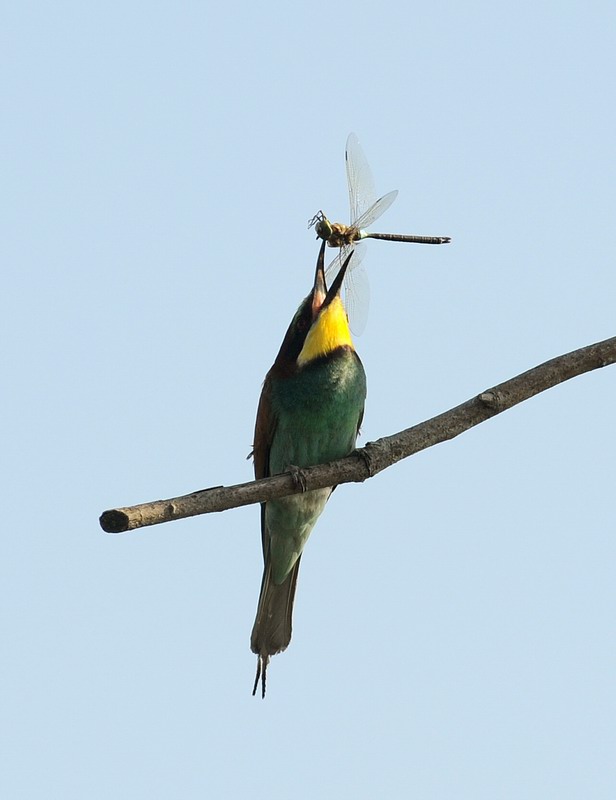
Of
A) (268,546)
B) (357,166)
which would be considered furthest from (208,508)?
(357,166)

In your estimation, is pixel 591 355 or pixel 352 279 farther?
pixel 352 279

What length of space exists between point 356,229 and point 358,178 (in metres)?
0.21

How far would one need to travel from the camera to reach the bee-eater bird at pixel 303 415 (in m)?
4.54

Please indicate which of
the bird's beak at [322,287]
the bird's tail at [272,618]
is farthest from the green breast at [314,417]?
the bird's tail at [272,618]

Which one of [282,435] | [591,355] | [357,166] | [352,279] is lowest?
[591,355]

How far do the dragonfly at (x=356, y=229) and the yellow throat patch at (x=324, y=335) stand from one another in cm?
12

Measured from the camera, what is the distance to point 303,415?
453 centimetres

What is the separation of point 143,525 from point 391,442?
964mm

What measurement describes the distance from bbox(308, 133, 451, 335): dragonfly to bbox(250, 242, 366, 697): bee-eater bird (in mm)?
93

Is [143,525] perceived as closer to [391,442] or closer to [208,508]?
[208,508]

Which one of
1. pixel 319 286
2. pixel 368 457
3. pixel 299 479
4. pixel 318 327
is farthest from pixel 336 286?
pixel 299 479

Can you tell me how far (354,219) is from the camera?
15.9 feet

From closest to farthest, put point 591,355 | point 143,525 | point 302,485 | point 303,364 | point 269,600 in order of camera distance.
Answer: point 143,525 → point 591,355 → point 302,485 → point 303,364 → point 269,600

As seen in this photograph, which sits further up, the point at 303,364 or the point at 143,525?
the point at 303,364
